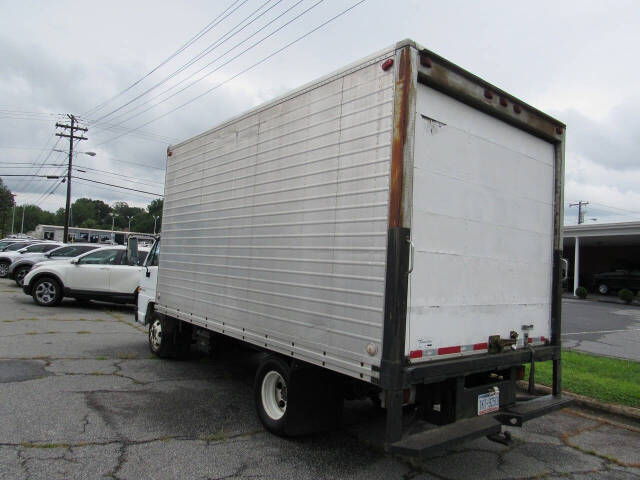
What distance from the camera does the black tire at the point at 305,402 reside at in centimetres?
418

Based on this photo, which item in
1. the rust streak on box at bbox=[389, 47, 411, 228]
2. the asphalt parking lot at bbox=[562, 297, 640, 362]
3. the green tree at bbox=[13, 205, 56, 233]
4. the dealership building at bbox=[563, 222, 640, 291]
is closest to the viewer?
the rust streak on box at bbox=[389, 47, 411, 228]

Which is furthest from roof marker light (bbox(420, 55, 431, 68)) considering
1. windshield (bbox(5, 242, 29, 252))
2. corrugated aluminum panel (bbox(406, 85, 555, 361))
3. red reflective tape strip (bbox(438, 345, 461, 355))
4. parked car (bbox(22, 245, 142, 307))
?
windshield (bbox(5, 242, 29, 252))

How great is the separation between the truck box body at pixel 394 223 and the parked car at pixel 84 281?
8.49m

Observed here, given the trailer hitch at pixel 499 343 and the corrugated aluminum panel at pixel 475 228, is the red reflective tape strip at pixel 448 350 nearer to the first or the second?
the corrugated aluminum panel at pixel 475 228

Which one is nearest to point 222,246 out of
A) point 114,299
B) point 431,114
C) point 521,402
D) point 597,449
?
point 431,114

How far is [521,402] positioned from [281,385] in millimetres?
2271

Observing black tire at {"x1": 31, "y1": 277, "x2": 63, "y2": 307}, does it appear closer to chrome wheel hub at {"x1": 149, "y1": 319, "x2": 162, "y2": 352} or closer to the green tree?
chrome wheel hub at {"x1": 149, "y1": 319, "x2": 162, "y2": 352}

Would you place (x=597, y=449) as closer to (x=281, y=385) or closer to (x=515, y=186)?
(x=515, y=186)

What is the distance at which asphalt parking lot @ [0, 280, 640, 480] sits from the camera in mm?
3762

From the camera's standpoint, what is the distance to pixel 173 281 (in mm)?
6750

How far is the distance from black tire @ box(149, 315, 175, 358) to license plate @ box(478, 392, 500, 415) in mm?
4806

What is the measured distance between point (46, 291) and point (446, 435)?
42.0ft

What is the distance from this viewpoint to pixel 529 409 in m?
4.09

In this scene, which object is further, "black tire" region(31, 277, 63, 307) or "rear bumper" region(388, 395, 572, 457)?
"black tire" region(31, 277, 63, 307)
